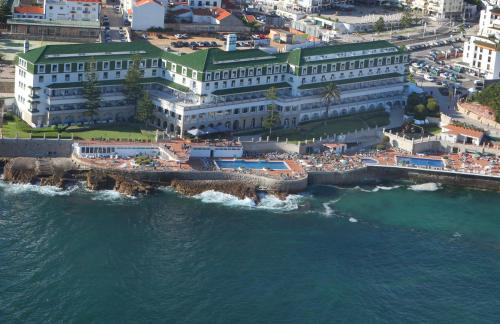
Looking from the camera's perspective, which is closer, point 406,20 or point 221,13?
point 221,13

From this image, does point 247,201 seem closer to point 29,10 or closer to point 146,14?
point 146,14

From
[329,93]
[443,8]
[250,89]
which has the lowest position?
[250,89]

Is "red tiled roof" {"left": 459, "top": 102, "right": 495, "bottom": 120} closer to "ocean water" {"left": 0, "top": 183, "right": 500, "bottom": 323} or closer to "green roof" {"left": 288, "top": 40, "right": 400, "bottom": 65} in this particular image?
"green roof" {"left": 288, "top": 40, "right": 400, "bottom": 65}

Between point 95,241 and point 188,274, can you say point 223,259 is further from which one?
point 95,241

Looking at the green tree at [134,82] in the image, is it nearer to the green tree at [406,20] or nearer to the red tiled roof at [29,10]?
the red tiled roof at [29,10]

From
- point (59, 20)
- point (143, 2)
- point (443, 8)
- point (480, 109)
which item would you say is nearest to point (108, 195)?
point (59, 20)

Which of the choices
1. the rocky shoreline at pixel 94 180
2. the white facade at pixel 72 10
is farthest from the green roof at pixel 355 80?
the white facade at pixel 72 10

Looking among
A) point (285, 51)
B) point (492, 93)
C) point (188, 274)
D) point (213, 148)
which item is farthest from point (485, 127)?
point (188, 274)
